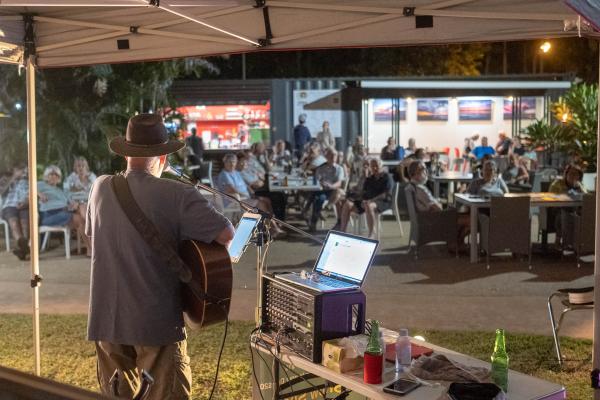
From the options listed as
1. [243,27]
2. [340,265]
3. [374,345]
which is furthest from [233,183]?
[374,345]

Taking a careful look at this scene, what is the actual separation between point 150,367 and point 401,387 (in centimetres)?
121

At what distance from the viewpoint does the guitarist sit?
3.47 meters

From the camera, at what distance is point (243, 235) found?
438 cm

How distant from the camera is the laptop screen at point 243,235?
4297 mm

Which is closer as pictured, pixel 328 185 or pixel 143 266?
pixel 143 266

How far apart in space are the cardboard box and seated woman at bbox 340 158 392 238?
8.18m

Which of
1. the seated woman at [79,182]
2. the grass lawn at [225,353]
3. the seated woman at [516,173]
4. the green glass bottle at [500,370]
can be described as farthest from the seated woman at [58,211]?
the green glass bottle at [500,370]

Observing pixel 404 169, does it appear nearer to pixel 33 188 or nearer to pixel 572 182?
pixel 572 182

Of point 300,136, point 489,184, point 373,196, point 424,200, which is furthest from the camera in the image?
point 300,136

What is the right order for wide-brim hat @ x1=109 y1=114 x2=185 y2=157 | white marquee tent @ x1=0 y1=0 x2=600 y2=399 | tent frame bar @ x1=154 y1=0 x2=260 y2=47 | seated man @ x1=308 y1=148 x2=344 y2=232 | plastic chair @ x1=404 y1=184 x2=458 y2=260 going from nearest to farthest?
wide-brim hat @ x1=109 y1=114 x2=185 y2=157 → tent frame bar @ x1=154 y1=0 x2=260 y2=47 → white marquee tent @ x1=0 y1=0 x2=600 y2=399 → plastic chair @ x1=404 y1=184 x2=458 y2=260 → seated man @ x1=308 y1=148 x2=344 y2=232

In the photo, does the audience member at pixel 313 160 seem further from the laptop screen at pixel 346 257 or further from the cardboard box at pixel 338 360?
the cardboard box at pixel 338 360

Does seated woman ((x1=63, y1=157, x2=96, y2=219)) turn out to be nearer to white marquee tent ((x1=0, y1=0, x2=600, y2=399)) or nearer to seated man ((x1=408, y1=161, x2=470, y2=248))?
seated man ((x1=408, y1=161, x2=470, y2=248))

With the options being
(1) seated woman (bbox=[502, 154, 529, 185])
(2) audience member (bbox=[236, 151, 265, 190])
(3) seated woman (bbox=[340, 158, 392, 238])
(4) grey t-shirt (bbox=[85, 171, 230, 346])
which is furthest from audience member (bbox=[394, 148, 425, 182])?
Answer: (4) grey t-shirt (bbox=[85, 171, 230, 346])

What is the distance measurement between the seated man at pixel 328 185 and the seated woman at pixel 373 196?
0.77 m
